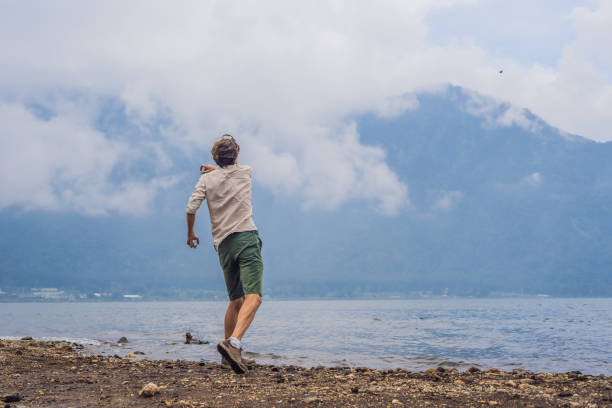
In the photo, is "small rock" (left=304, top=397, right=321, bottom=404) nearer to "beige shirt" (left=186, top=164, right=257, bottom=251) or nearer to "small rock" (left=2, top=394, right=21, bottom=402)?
"beige shirt" (left=186, top=164, right=257, bottom=251)

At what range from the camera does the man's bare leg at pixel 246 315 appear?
21.1ft

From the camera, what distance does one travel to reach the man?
6797mm

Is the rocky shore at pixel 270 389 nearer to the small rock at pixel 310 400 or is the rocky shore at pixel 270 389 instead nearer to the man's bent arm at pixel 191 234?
the small rock at pixel 310 400

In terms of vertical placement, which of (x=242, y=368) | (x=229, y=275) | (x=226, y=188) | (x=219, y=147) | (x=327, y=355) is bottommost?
(x=327, y=355)

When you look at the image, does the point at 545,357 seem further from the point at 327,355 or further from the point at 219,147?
the point at 219,147

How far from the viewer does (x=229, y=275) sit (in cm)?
720

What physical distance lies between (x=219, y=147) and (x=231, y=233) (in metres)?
1.15

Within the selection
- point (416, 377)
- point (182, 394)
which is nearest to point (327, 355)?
point (416, 377)

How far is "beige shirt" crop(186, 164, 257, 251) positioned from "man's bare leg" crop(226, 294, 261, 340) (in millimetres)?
847

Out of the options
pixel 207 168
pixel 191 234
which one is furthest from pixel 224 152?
pixel 191 234

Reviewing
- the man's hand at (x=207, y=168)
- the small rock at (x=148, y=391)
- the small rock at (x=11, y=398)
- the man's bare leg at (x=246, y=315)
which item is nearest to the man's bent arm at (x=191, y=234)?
the man's hand at (x=207, y=168)

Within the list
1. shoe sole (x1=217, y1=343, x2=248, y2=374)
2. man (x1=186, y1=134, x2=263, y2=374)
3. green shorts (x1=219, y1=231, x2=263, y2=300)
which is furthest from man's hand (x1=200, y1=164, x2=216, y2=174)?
shoe sole (x1=217, y1=343, x2=248, y2=374)

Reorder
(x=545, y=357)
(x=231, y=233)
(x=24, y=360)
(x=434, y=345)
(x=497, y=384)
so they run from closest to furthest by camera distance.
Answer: (x=497, y=384) < (x=231, y=233) < (x=24, y=360) < (x=545, y=357) < (x=434, y=345)

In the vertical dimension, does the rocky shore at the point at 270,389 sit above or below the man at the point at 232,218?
below
